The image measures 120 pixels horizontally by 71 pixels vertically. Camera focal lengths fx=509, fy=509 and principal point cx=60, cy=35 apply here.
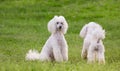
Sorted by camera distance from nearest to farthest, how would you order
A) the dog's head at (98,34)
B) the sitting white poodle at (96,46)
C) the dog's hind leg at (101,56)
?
the dog's hind leg at (101,56) < the sitting white poodle at (96,46) < the dog's head at (98,34)

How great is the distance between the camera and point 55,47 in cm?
1603

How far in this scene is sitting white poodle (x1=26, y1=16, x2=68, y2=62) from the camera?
52.3 feet

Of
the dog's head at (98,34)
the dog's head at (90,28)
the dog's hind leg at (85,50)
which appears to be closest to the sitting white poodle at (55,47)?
the dog's head at (98,34)

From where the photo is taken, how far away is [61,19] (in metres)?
16.2

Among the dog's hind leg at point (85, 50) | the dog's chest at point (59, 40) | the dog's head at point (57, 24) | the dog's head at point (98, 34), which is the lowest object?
the dog's hind leg at point (85, 50)

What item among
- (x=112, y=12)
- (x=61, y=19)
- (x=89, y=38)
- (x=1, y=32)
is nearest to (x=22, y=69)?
(x=61, y=19)

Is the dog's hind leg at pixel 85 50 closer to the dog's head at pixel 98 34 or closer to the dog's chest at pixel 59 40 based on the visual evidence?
the dog's head at pixel 98 34

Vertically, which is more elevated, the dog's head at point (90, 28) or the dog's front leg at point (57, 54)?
the dog's head at point (90, 28)

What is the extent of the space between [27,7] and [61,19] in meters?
25.8

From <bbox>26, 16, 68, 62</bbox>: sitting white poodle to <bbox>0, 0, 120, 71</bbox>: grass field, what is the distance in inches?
19.2

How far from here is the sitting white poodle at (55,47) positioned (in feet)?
52.3

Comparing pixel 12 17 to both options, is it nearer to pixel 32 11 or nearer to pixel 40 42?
pixel 32 11

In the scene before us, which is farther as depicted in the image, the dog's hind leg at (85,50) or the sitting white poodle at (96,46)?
the dog's hind leg at (85,50)

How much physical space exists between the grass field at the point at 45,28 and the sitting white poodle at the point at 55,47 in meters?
0.49
